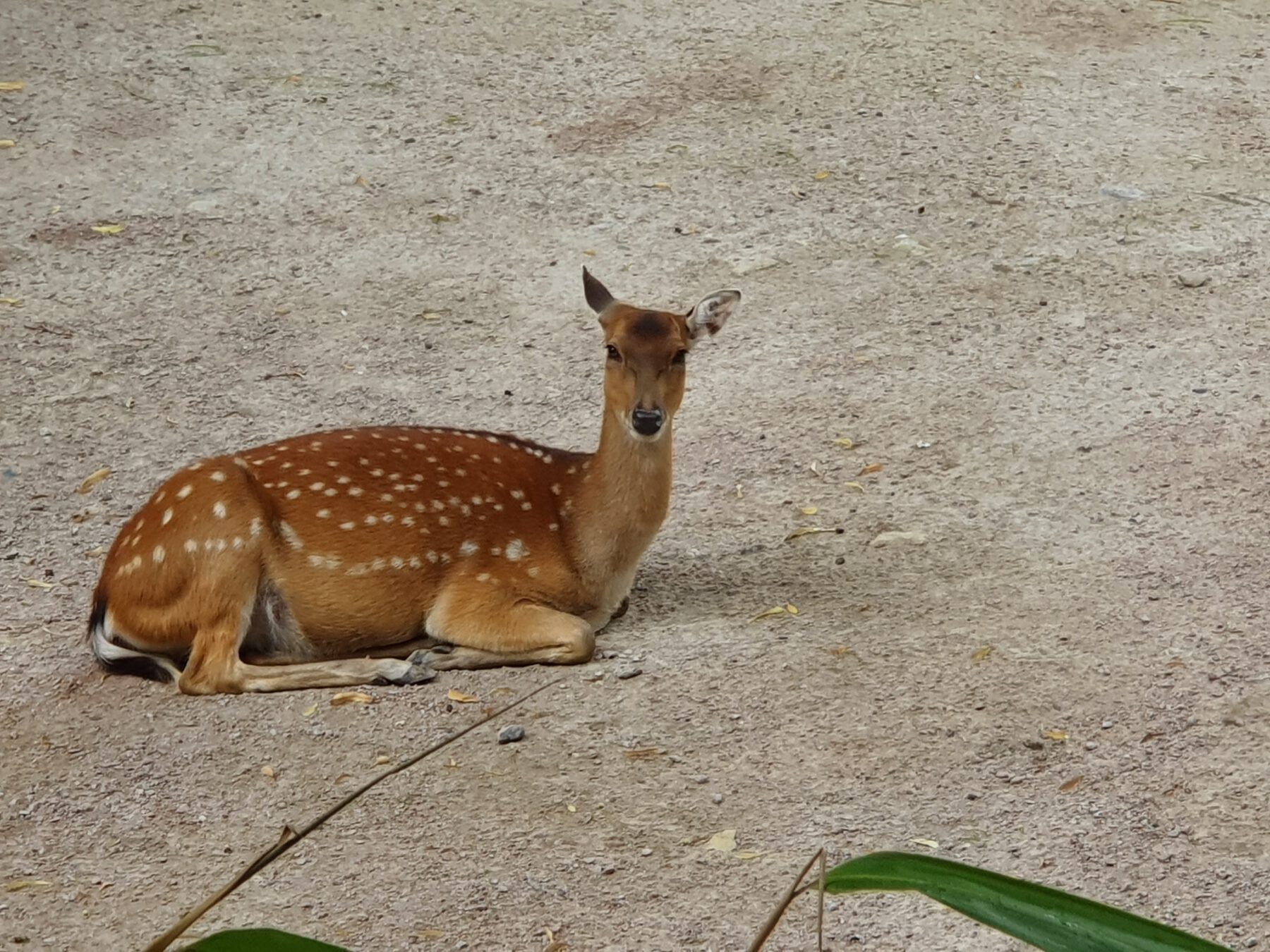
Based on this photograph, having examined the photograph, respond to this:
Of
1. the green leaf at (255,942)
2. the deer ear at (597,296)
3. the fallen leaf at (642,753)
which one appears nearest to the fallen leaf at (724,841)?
the fallen leaf at (642,753)

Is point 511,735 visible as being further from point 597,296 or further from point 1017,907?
point 1017,907

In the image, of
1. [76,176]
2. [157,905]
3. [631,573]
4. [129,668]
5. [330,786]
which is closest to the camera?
[157,905]

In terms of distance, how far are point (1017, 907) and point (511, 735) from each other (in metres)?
3.27

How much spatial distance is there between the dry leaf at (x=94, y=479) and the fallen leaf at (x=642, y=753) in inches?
100

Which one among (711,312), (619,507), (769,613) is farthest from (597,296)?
(769,613)

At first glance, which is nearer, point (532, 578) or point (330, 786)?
point (330, 786)

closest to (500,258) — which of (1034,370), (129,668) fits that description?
(1034,370)

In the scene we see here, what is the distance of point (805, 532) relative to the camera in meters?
5.83

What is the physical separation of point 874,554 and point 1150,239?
2.75 metres

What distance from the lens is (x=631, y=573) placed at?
5.39 meters

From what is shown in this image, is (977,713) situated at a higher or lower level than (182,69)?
lower

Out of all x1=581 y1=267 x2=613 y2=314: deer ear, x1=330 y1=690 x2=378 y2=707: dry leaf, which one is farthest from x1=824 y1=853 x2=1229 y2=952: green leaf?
x1=581 y1=267 x2=613 y2=314: deer ear

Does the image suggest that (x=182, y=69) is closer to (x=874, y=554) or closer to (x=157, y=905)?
(x=874, y=554)

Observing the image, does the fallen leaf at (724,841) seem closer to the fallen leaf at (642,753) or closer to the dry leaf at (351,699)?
the fallen leaf at (642,753)
